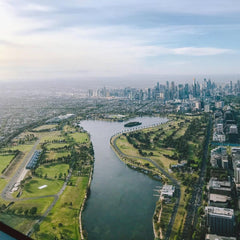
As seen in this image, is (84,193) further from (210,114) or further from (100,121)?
(210,114)

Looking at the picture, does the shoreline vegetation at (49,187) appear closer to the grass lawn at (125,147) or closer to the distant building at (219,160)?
the grass lawn at (125,147)

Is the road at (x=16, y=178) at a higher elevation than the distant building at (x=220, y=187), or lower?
lower

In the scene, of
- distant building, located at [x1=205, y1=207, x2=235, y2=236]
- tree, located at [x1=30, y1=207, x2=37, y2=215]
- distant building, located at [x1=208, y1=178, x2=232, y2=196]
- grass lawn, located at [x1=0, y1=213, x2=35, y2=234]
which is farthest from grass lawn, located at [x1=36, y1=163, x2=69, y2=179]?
distant building, located at [x1=205, y1=207, x2=235, y2=236]

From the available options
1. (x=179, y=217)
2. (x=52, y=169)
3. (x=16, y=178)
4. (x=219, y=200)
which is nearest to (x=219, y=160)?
(x=219, y=200)

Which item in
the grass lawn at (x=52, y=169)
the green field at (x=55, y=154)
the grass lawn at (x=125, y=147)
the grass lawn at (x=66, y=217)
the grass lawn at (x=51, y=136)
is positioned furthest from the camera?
the grass lawn at (x=51, y=136)

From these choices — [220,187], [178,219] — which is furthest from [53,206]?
[220,187]

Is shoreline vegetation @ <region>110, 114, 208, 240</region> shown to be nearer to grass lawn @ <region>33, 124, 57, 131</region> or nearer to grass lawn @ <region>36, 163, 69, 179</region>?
grass lawn @ <region>36, 163, 69, 179</region>

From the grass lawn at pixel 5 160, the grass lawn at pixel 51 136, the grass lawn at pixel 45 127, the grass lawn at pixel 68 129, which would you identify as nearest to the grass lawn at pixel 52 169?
the grass lawn at pixel 5 160

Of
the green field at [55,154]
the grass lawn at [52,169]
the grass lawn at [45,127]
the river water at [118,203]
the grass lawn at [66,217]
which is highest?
the grass lawn at [45,127]
